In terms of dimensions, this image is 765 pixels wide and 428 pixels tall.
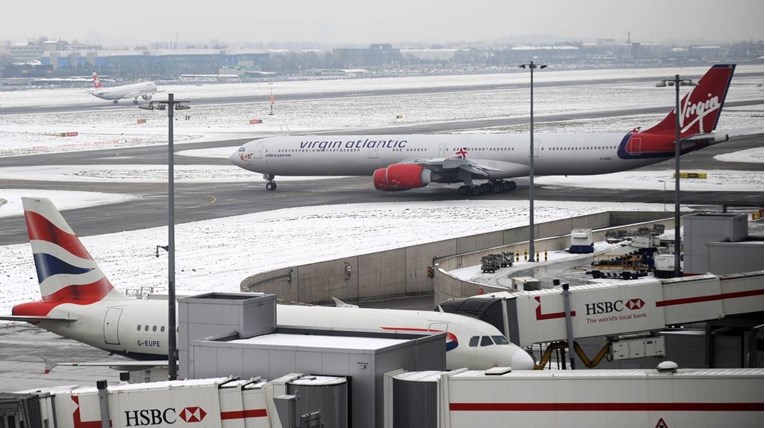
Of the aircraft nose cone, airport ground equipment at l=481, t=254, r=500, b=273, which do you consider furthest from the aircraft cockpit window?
airport ground equipment at l=481, t=254, r=500, b=273

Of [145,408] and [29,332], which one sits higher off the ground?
[145,408]

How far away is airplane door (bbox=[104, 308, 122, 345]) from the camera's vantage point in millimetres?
39344

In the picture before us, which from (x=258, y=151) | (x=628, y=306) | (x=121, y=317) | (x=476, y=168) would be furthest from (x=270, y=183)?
(x=628, y=306)

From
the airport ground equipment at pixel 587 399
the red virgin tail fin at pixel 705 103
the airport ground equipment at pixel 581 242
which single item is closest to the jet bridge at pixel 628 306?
the airport ground equipment at pixel 587 399

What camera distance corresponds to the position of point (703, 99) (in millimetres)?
93188

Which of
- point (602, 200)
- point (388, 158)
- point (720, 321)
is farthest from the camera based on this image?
point (388, 158)

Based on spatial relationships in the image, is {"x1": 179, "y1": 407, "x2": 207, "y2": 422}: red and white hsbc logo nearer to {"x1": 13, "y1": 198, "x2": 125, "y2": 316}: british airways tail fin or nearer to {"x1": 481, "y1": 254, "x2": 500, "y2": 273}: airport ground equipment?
{"x1": 13, "y1": 198, "x2": 125, "y2": 316}: british airways tail fin

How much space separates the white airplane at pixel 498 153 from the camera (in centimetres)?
9162

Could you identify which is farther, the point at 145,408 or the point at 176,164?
the point at 176,164

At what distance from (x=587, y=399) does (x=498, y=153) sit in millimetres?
71753

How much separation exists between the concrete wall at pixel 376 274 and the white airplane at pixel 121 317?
12641 millimetres

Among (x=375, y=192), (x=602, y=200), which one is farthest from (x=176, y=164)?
(x=602, y=200)

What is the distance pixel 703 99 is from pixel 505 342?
6329 cm

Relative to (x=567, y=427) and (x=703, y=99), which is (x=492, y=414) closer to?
(x=567, y=427)
